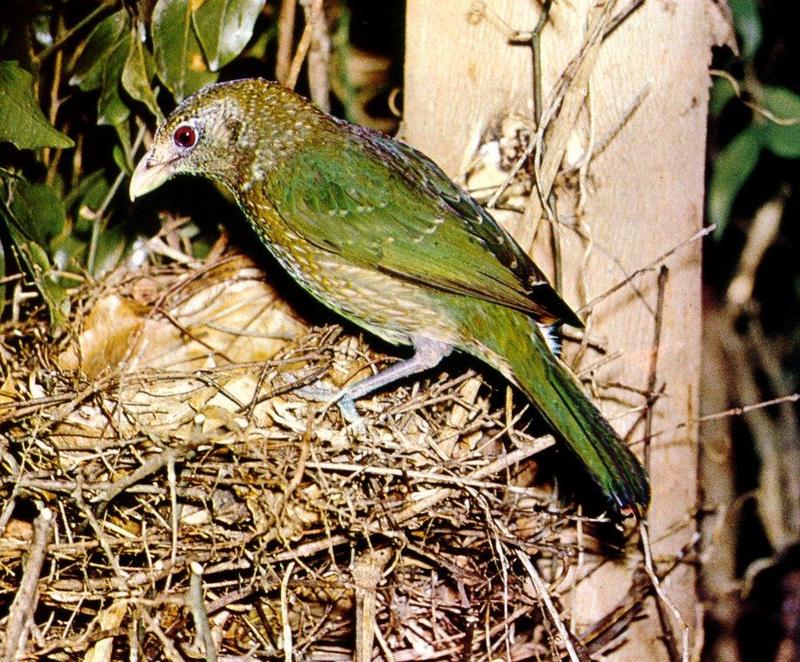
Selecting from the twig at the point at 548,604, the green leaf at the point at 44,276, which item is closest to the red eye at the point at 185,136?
the green leaf at the point at 44,276

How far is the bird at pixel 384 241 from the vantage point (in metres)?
2.91

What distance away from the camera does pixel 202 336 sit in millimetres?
3607

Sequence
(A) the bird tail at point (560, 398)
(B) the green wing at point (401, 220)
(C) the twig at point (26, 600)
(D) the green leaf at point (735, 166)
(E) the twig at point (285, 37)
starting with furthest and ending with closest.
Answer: (D) the green leaf at point (735, 166)
(E) the twig at point (285, 37)
(B) the green wing at point (401, 220)
(A) the bird tail at point (560, 398)
(C) the twig at point (26, 600)

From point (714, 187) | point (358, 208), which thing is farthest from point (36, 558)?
point (714, 187)

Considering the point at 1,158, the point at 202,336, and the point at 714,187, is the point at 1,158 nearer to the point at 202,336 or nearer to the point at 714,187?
the point at 202,336

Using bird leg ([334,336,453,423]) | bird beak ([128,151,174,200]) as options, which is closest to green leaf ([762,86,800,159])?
bird leg ([334,336,453,423])

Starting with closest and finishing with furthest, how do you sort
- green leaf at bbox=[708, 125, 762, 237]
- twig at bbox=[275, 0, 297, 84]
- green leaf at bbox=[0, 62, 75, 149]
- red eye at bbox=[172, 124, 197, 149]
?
green leaf at bbox=[0, 62, 75, 149] < red eye at bbox=[172, 124, 197, 149] < twig at bbox=[275, 0, 297, 84] < green leaf at bbox=[708, 125, 762, 237]

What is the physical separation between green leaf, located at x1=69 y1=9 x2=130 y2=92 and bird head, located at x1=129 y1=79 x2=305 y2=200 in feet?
0.83

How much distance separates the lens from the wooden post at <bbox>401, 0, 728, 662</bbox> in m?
3.03

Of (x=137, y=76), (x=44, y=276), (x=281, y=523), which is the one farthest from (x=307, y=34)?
(x=281, y=523)

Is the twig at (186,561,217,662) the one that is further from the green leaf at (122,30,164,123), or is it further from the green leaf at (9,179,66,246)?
the green leaf at (122,30,164,123)

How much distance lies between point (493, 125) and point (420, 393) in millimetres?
817

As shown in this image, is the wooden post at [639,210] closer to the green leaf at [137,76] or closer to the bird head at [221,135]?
the bird head at [221,135]

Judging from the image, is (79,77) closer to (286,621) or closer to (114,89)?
(114,89)
